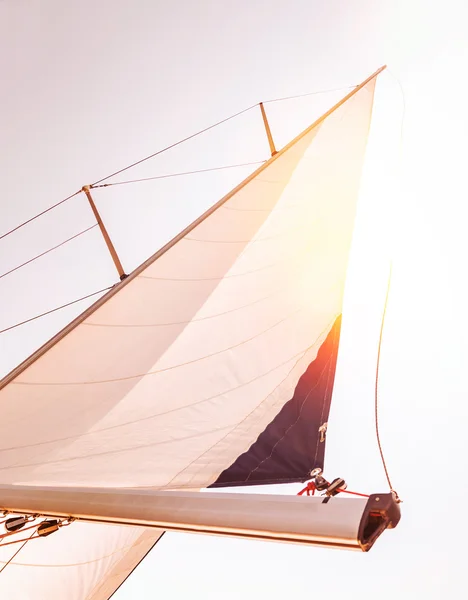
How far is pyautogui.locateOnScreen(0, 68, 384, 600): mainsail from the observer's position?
95.2 inches

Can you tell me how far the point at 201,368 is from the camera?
2971 mm

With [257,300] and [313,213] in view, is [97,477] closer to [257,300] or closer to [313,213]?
[257,300]

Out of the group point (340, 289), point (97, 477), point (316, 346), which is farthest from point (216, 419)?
point (340, 289)

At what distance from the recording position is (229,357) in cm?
310

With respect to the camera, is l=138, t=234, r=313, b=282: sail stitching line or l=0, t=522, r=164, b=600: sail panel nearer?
l=138, t=234, r=313, b=282: sail stitching line

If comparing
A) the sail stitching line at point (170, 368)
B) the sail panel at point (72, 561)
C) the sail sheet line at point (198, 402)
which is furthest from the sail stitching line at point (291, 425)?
the sail panel at point (72, 561)

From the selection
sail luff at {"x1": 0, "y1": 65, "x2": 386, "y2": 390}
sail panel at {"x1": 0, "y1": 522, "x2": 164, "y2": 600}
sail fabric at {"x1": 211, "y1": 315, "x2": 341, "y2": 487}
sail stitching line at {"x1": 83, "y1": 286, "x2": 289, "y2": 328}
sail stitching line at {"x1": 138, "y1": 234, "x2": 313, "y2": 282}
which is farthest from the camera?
sail fabric at {"x1": 211, "y1": 315, "x2": 341, "y2": 487}

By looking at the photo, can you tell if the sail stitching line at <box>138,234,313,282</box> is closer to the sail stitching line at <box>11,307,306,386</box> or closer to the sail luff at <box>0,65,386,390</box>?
the sail luff at <box>0,65,386,390</box>

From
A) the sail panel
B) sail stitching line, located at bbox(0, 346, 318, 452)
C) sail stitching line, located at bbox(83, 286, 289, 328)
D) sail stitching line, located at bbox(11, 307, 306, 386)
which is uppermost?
sail stitching line, located at bbox(83, 286, 289, 328)

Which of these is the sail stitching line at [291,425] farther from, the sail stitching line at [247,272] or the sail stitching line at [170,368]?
the sail stitching line at [247,272]

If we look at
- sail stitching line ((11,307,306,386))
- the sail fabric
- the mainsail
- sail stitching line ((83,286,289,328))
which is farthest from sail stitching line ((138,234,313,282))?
the sail fabric

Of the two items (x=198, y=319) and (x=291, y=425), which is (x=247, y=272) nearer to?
(x=198, y=319)

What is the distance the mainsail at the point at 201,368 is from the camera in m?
2.42

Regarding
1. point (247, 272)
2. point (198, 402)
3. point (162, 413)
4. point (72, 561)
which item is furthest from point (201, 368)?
point (72, 561)
